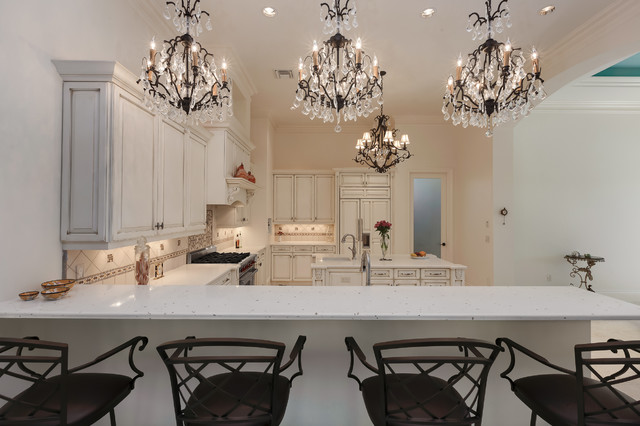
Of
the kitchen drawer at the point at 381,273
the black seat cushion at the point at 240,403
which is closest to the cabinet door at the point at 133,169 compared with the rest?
the black seat cushion at the point at 240,403

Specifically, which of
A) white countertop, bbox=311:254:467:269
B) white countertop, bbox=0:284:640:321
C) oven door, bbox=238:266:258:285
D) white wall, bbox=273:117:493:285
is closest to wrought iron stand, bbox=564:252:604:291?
white wall, bbox=273:117:493:285

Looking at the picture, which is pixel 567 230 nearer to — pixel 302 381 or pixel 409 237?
pixel 409 237

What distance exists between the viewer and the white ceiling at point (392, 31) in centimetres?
317

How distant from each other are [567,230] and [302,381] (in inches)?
233

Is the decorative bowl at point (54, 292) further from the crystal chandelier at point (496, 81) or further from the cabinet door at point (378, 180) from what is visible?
the cabinet door at point (378, 180)

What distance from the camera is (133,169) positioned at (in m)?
2.27

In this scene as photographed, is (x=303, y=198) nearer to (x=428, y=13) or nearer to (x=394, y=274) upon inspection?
(x=394, y=274)

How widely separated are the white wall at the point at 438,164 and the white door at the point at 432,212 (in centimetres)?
13

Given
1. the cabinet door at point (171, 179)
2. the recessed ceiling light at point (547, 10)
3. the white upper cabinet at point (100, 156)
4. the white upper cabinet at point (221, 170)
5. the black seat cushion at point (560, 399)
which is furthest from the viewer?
the white upper cabinet at point (221, 170)

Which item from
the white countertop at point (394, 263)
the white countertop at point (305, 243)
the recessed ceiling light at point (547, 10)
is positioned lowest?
the white countertop at point (394, 263)

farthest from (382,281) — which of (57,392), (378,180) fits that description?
(57,392)

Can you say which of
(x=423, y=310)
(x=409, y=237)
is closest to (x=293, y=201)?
(x=409, y=237)

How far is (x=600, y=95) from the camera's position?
5.64 m

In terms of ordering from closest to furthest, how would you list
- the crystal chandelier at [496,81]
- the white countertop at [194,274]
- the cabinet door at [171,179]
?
the crystal chandelier at [496,81] < the cabinet door at [171,179] < the white countertop at [194,274]
